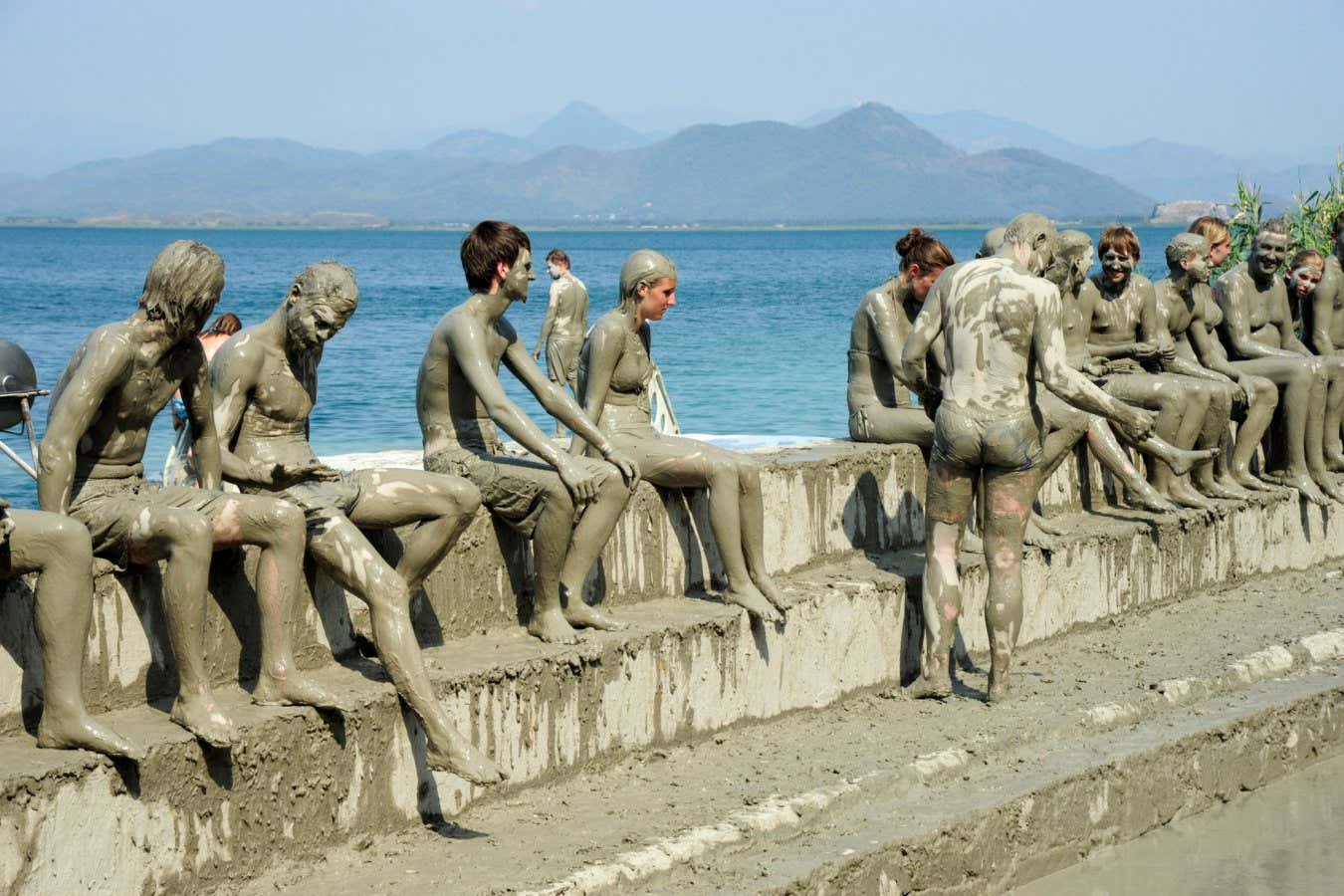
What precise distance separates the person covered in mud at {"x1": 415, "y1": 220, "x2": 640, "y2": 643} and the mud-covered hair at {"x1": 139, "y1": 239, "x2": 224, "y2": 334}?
4.33 ft

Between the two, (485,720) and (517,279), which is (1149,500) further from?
(485,720)

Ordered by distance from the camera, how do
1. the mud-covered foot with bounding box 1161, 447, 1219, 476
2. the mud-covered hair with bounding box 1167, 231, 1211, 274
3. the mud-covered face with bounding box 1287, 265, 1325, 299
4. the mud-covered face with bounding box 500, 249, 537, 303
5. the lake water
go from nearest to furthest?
the lake water → the mud-covered face with bounding box 500, 249, 537, 303 → the mud-covered foot with bounding box 1161, 447, 1219, 476 → the mud-covered hair with bounding box 1167, 231, 1211, 274 → the mud-covered face with bounding box 1287, 265, 1325, 299

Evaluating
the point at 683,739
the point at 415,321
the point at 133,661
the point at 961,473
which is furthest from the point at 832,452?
the point at 415,321

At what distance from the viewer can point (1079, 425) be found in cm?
879

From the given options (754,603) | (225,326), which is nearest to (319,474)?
(754,603)

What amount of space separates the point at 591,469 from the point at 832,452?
2.13m

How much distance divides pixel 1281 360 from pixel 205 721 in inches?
316

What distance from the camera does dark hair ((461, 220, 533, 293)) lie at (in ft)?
22.2

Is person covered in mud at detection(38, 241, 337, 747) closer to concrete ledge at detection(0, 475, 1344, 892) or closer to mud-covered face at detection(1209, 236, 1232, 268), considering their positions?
concrete ledge at detection(0, 475, 1344, 892)

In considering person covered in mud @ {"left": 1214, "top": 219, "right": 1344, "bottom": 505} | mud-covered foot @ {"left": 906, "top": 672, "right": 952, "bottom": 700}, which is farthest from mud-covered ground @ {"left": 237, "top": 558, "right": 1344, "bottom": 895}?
person covered in mud @ {"left": 1214, "top": 219, "right": 1344, "bottom": 505}

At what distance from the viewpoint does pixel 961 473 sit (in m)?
7.53

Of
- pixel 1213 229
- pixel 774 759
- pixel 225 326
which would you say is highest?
pixel 1213 229

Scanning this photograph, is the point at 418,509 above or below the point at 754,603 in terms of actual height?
above

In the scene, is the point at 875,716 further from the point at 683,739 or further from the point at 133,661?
the point at 133,661
